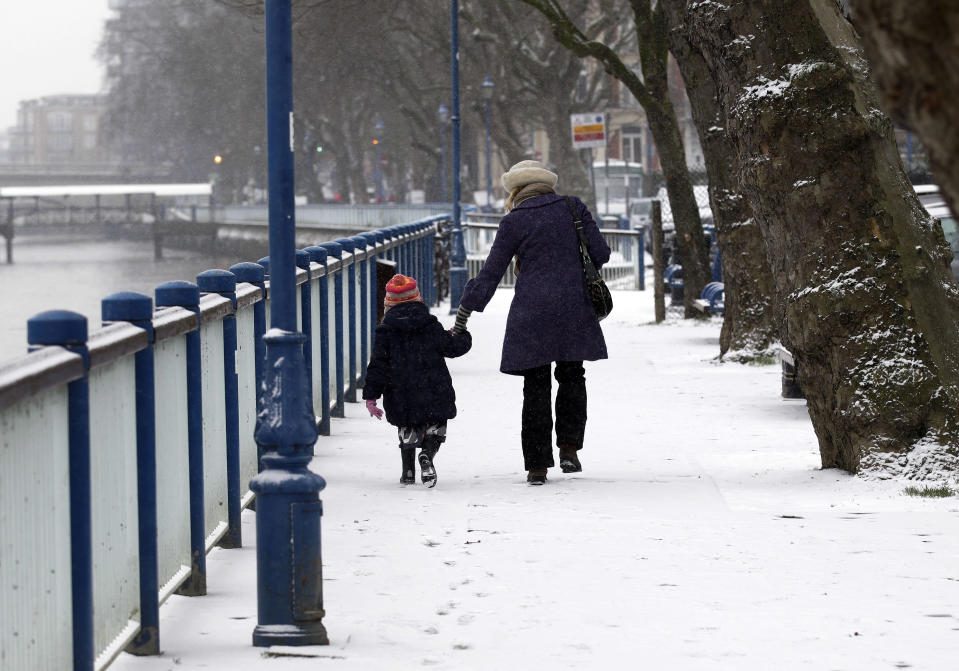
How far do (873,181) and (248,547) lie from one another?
10.5ft

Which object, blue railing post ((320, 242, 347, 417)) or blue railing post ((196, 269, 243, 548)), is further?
blue railing post ((320, 242, 347, 417))

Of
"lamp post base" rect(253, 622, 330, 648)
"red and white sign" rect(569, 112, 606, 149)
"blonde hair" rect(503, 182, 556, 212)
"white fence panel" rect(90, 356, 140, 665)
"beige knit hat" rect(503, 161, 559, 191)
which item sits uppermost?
"red and white sign" rect(569, 112, 606, 149)

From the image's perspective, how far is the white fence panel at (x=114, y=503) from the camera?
168 inches

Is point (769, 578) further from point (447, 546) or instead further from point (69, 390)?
point (69, 390)

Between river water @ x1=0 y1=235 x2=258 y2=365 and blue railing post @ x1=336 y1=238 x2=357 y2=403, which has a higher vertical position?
blue railing post @ x1=336 y1=238 x2=357 y2=403

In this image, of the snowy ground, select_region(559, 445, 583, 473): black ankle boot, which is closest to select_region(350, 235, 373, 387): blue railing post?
the snowy ground

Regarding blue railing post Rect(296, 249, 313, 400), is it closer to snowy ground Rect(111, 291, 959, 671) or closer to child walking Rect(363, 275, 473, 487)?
snowy ground Rect(111, 291, 959, 671)

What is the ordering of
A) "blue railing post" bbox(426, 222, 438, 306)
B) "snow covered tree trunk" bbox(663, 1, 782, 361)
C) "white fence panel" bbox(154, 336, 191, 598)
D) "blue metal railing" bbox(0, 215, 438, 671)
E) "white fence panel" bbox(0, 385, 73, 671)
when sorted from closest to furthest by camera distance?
"white fence panel" bbox(0, 385, 73, 671), "blue metal railing" bbox(0, 215, 438, 671), "white fence panel" bbox(154, 336, 191, 598), "snow covered tree trunk" bbox(663, 1, 782, 361), "blue railing post" bbox(426, 222, 438, 306)

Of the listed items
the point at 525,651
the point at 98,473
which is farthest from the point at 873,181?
the point at 98,473

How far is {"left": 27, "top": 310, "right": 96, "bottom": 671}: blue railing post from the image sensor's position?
393 cm

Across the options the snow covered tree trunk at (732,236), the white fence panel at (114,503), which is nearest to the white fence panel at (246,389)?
the white fence panel at (114,503)

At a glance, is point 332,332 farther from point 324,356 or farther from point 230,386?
point 230,386

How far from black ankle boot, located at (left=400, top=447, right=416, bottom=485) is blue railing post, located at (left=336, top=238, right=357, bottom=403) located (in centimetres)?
367

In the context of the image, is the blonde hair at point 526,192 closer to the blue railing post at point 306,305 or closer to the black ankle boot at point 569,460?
the black ankle boot at point 569,460
